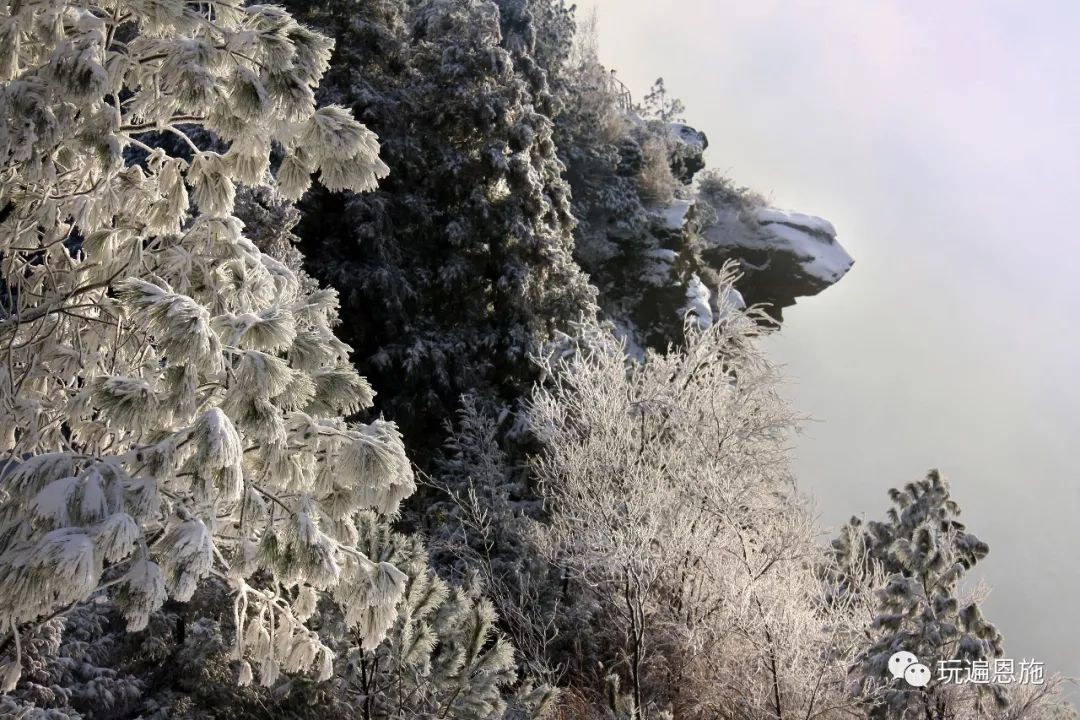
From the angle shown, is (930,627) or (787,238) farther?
(787,238)

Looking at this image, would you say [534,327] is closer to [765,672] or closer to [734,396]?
[734,396]

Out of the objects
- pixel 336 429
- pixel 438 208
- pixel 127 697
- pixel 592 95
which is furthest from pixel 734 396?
pixel 592 95

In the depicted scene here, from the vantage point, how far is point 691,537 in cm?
827

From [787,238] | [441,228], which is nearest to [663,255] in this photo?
[787,238]

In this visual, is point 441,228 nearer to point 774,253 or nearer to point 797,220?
point 774,253

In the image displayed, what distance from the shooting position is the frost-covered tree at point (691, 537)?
741cm

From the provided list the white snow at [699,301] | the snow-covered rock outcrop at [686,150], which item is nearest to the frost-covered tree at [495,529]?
the white snow at [699,301]

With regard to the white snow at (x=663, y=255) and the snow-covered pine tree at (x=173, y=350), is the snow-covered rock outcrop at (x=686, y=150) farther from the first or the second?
the snow-covered pine tree at (x=173, y=350)

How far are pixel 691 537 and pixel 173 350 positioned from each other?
22.1 feet

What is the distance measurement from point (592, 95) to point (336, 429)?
1766 cm

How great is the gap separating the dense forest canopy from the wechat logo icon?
0.24ft

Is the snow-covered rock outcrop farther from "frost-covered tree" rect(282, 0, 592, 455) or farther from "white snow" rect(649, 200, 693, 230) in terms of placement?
"frost-covered tree" rect(282, 0, 592, 455)

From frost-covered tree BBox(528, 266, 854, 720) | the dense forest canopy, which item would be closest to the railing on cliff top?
the dense forest canopy

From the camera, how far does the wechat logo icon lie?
614 cm
